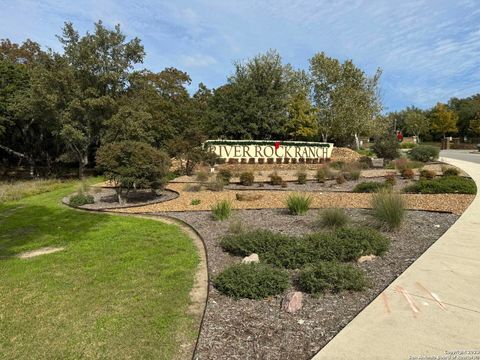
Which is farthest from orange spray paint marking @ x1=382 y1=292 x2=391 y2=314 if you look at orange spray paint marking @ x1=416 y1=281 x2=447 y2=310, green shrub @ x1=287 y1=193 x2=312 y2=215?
green shrub @ x1=287 y1=193 x2=312 y2=215

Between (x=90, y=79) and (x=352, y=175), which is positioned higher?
(x=90, y=79)

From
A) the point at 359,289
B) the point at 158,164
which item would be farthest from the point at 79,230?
the point at 359,289

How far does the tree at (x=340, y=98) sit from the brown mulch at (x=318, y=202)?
2909 cm

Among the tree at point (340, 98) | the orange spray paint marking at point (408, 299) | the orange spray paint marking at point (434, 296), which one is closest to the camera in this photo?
the orange spray paint marking at point (408, 299)

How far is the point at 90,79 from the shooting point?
78.7 ft

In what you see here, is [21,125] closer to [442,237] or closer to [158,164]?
[158,164]

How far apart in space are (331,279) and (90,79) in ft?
74.7

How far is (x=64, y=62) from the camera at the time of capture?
75.0 ft

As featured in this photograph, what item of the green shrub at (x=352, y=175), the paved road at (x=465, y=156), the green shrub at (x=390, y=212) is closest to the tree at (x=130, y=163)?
the green shrub at (x=390, y=212)

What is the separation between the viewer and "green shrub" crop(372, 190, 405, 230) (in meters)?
7.95

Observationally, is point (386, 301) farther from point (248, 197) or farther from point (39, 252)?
point (248, 197)

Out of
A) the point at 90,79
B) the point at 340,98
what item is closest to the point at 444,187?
the point at 90,79

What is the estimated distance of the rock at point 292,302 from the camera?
466 cm

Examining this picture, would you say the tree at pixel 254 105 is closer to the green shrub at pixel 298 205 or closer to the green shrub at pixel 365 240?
the green shrub at pixel 298 205
